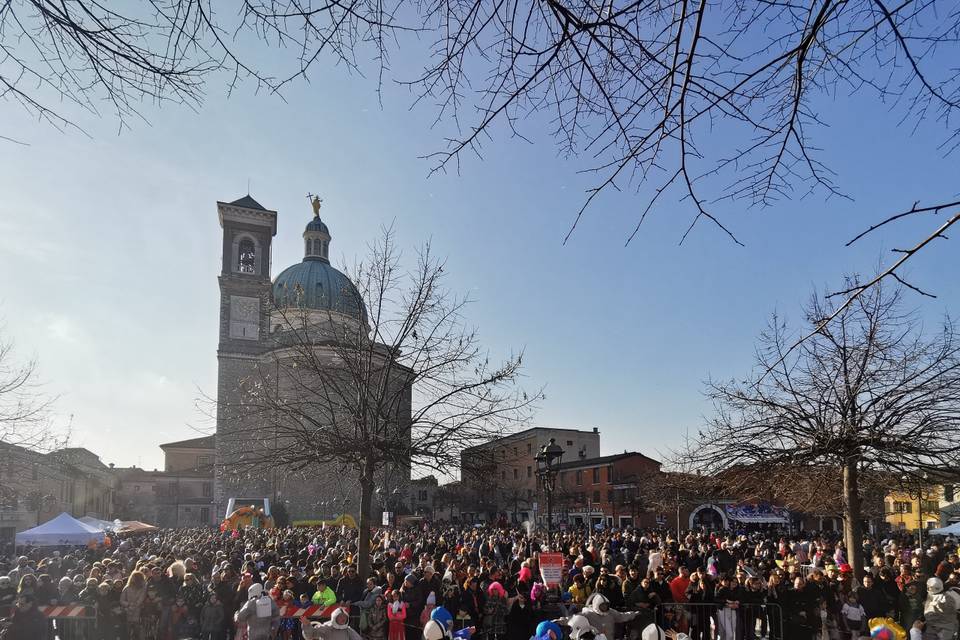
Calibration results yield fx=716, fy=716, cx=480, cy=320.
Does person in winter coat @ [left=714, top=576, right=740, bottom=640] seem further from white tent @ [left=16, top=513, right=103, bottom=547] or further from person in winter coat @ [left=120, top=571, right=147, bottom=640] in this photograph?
white tent @ [left=16, top=513, right=103, bottom=547]

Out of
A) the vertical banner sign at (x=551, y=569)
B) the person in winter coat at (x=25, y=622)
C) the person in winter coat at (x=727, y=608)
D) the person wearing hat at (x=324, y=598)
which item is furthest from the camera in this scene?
the vertical banner sign at (x=551, y=569)

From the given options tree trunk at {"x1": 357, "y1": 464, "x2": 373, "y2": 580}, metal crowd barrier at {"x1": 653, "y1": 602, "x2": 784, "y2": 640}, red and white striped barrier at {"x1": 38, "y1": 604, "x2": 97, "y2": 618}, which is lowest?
metal crowd barrier at {"x1": 653, "y1": 602, "x2": 784, "y2": 640}

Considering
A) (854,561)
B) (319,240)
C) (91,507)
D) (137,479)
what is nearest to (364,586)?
(854,561)

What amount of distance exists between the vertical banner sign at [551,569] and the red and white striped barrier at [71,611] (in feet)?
25.3

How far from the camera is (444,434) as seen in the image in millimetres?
14320

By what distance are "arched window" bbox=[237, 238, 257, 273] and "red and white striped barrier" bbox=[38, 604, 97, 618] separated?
189 ft

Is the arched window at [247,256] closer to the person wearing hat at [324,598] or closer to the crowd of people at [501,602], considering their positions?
the crowd of people at [501,602]

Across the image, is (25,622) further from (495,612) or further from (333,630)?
(495,612)

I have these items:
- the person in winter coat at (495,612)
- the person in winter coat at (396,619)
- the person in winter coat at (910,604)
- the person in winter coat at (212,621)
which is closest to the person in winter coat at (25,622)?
the person in winter coat at (212,621)

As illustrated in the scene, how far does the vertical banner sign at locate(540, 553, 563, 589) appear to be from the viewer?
13.3 m

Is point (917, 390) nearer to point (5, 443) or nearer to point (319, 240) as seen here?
point (5, 443)

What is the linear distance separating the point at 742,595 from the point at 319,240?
6576cm

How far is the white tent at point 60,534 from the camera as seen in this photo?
2627 centimetres

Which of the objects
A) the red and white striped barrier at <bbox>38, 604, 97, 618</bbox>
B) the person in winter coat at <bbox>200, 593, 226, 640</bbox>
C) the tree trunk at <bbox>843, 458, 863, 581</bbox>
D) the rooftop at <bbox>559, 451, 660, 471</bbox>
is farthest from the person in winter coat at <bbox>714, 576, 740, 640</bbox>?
the rooftop at <bbox>559, 451, 660, 471</bbox>
